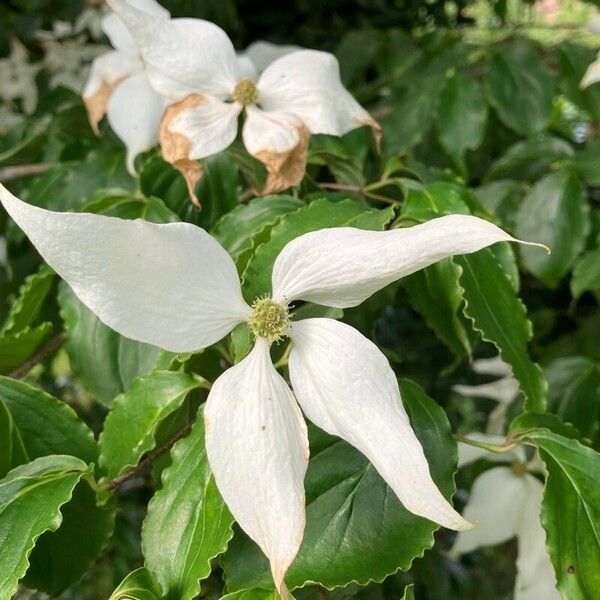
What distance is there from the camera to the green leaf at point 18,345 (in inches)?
16.9

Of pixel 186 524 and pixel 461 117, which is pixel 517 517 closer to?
pixel 186 524

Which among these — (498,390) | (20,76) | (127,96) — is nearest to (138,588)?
(127,96)

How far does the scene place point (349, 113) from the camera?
0.46m

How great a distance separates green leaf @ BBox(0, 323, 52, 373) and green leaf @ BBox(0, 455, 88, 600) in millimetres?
93

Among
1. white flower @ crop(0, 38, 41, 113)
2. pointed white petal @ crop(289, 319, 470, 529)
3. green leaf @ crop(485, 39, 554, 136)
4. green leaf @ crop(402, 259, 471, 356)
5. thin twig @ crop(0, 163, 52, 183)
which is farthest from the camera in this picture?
white flower @ crop(0, 38, 41, 113)

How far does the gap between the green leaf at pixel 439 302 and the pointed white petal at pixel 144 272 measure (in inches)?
4.5

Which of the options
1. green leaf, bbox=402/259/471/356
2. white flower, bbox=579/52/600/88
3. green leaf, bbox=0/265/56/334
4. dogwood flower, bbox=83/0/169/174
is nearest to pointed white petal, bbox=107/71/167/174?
dogwood flower, bbox=83/0/169/174

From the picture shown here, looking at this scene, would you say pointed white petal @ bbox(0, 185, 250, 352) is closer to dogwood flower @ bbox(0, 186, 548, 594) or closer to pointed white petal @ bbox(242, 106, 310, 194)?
dogwood flower @ bbox(0, 186, 548, 594)

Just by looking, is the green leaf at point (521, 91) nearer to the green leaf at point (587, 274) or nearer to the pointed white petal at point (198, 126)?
the green leaf at point (587, 274)

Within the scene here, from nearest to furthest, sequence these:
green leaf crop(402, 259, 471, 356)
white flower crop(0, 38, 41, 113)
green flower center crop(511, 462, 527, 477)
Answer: green leaf crop(402, 259, 471, 356) < green flower center crop(511, 462, 527, 477) < white flower crop(0, 38, 41, 113)

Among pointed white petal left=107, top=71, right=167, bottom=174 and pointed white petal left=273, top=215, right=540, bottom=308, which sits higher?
pointed white petal left=273, top=215, right=540, bottom=308

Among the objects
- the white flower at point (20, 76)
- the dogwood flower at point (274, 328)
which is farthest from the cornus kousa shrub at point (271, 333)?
the white flower at point (20, 76)

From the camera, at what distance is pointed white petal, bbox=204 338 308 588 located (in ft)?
0.94

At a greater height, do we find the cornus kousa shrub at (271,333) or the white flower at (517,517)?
the cornus kousa shrub at (271,333)
